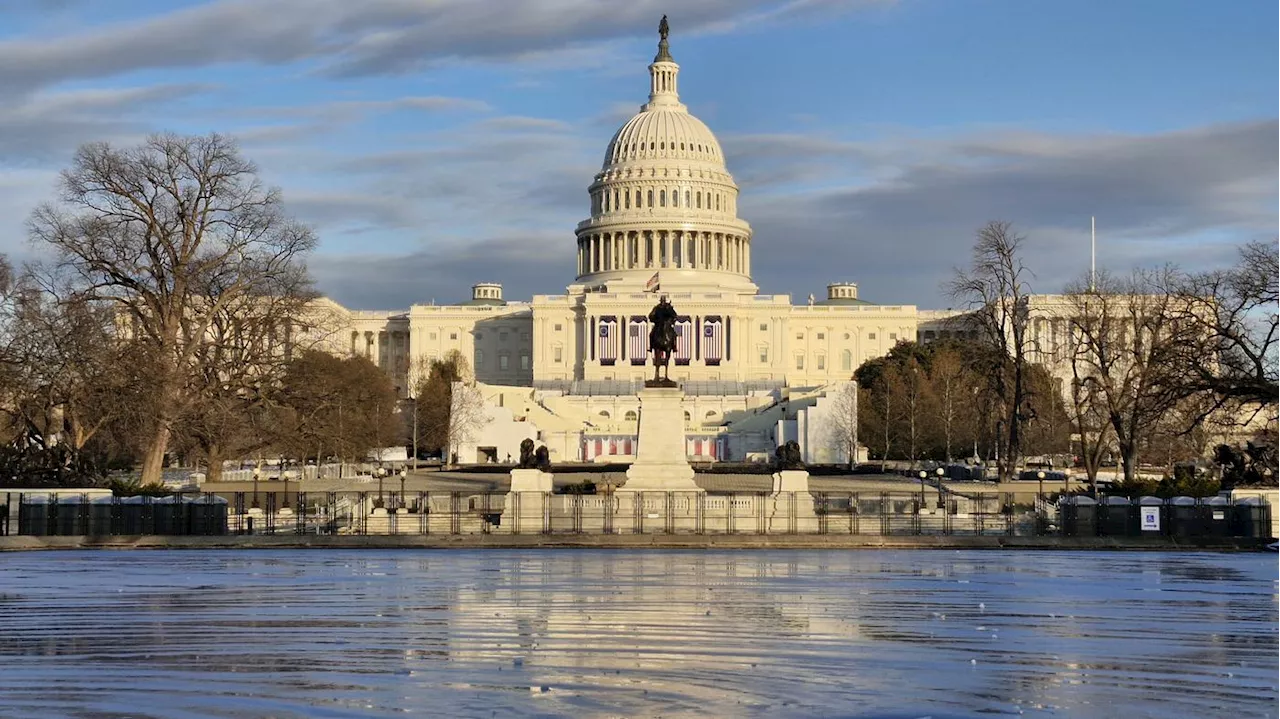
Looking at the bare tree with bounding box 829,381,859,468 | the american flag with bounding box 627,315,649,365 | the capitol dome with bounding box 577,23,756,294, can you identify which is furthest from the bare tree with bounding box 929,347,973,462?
the capitol dome with bounding box 577,23,756,294

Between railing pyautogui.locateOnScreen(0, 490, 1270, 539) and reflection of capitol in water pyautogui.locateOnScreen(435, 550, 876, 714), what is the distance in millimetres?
16350

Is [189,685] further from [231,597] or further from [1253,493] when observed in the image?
[1253,493]

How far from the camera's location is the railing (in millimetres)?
46906

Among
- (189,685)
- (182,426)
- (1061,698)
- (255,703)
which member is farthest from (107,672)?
(182,426)

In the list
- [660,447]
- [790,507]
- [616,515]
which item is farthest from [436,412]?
[616,515]

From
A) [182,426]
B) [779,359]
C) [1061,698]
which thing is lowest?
[1061,698]

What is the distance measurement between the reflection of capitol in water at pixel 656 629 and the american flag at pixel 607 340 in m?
152

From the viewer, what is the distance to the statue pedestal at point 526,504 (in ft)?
174

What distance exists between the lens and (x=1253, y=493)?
4850 centimetres

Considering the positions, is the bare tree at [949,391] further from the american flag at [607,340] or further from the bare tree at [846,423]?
the american flag at [607,340]

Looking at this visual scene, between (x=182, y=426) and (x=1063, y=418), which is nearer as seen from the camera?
(x=182, y=426)

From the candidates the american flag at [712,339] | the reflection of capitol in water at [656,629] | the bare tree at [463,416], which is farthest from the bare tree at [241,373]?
the american flag at [712,339]

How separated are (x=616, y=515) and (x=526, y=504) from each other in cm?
427

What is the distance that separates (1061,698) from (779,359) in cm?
17439
